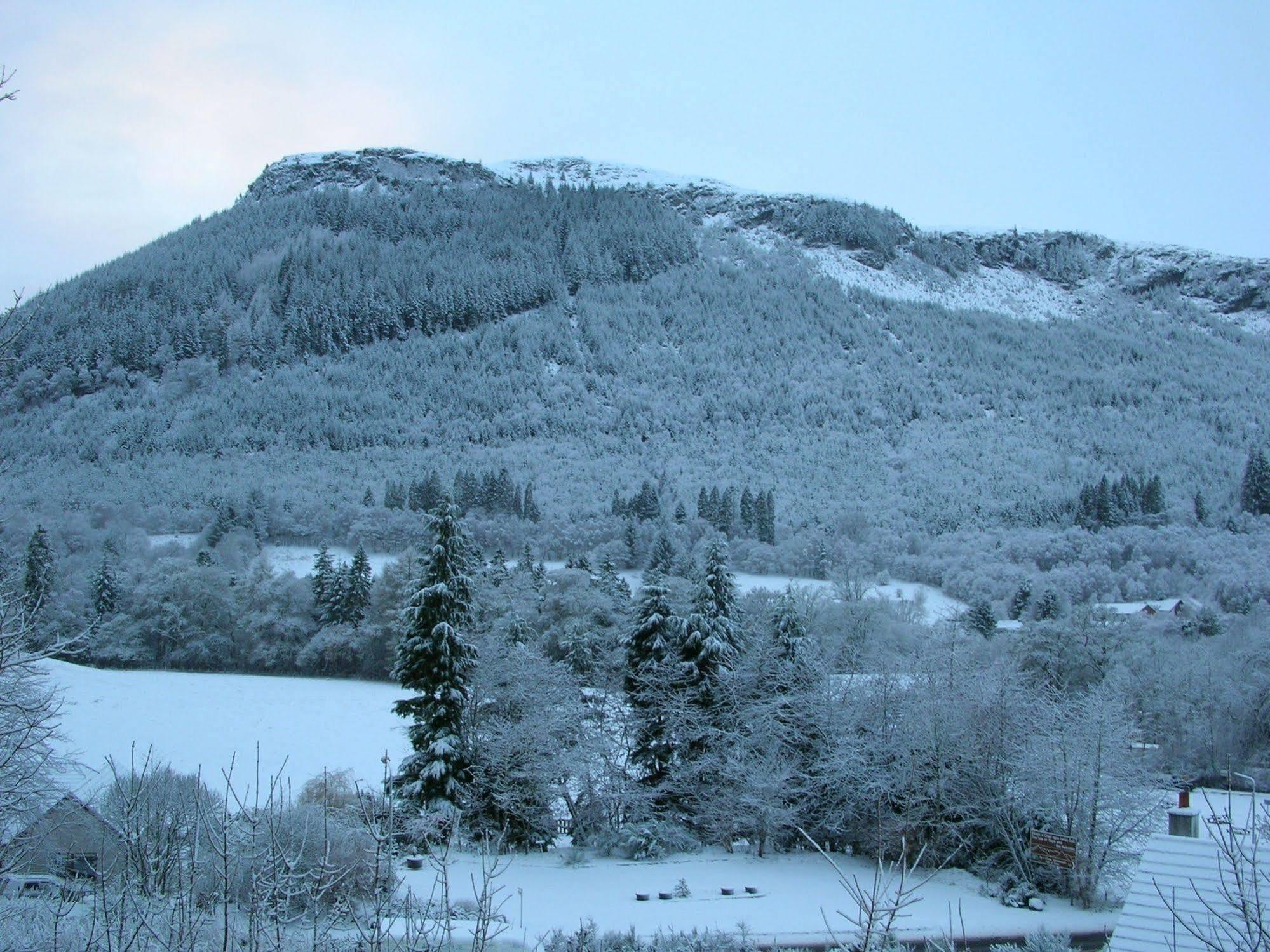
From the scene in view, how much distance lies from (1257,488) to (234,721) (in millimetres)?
89583

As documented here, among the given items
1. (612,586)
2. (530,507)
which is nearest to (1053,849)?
(612,586)

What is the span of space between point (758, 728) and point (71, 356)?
13447 cm

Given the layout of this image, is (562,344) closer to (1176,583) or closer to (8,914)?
(1176,583)

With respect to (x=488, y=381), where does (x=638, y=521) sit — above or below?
below

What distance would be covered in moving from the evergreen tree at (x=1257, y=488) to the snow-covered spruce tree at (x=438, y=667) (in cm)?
8618

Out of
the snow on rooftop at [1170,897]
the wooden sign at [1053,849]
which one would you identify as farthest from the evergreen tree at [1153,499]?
the snow on rooftop at [1170,897]

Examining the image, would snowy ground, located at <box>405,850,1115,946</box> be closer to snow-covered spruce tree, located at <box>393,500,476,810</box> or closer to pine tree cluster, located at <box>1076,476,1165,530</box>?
snow-covered spruce tree, located at <box>393,500,476,810</box>

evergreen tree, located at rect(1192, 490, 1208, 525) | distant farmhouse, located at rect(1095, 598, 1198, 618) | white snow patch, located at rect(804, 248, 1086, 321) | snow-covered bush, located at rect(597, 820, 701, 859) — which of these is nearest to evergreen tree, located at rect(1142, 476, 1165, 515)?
evergreen tree, located at rect(1192, 490, 1208, 525)

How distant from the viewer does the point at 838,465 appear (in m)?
106

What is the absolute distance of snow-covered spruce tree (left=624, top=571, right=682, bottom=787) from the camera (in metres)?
26.3

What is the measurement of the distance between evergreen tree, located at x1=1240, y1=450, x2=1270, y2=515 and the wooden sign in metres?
79.7

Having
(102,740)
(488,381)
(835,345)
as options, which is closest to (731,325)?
(835,345)

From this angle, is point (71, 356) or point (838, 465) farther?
point (71, 356)

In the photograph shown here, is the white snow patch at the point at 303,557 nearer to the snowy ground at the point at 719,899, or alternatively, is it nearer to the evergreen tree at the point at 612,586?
the evergreen tree at the point at 612,586
